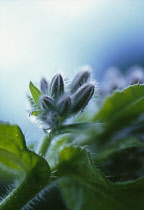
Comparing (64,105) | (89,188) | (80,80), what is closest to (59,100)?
(64,105)

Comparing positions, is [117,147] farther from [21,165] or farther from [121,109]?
[21,165]

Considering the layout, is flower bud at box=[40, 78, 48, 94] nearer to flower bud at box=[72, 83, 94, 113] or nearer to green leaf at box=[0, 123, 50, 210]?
flower bud at box=[72, 83, 94, 113]

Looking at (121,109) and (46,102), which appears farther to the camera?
(121,109)

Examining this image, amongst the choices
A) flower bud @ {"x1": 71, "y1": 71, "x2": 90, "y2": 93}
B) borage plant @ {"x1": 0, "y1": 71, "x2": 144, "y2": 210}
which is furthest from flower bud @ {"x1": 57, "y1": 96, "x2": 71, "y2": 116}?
flower bud @ {"x1": 71, "y1": 71, "x2": 90, "y2": 93}

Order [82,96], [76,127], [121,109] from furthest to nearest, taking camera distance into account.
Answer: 1. [121,109]
2. [82,96]
3. [76,127]

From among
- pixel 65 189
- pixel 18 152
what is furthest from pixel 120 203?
pixel 18 152

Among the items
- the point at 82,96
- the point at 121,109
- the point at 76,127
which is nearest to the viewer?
the point at 76,127

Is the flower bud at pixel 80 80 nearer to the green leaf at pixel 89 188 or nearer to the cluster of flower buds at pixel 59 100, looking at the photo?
the cluster of flower buds at pixel 59 100
